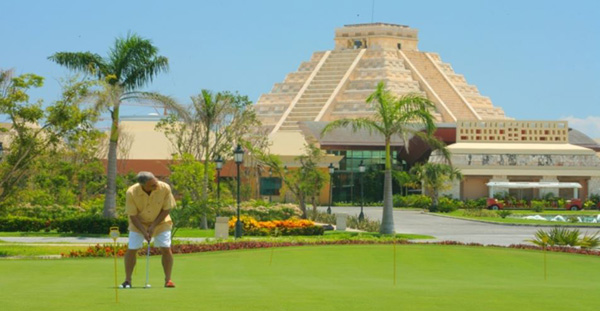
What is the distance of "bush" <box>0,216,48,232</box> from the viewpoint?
35750 mm

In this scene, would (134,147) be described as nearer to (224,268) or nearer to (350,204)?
(350,204)

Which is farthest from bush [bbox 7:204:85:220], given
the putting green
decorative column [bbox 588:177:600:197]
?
decorative column [bbox 588:177:600:197]

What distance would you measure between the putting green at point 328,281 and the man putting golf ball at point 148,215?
18.4 inches

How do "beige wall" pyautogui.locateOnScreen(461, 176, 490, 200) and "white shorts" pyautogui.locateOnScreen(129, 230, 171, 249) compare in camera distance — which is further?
A: "beige wall" pyautogui.locateOnScreen(461, 176, 490, 200)

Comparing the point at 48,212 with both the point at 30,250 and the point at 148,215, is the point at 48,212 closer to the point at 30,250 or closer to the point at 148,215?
the point at 30,250

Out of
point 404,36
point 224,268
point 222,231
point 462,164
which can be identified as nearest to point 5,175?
point 222,231

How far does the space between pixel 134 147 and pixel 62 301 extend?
5999 centimetres

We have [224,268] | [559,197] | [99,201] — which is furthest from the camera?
[559,197]

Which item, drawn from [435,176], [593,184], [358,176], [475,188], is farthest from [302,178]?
[593,184]

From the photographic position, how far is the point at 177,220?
2838cm

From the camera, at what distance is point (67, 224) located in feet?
113

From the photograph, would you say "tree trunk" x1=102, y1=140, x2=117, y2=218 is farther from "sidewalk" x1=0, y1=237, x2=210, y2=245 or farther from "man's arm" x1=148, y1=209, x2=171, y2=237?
"man's arm" x1=148, y1=209, x2=171, y2=237

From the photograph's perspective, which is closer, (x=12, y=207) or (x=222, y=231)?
(x=12, y=207)

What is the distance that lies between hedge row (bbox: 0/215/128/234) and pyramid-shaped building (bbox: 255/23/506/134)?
60220mm
